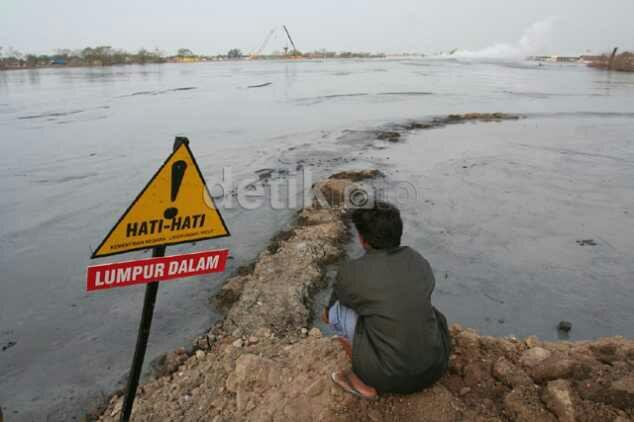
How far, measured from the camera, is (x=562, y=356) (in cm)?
341

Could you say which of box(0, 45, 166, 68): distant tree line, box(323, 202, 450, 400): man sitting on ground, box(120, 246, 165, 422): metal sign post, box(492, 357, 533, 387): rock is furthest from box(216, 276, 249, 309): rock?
box(0, 45, 166, 68): distant tree line

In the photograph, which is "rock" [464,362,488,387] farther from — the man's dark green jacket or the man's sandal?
the man's sandal

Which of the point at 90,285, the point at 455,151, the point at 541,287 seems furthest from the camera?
the point at 455,151

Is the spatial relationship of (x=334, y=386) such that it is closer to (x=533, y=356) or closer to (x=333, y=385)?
(x=333, y=385)

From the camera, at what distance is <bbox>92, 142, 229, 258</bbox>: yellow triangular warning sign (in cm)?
256

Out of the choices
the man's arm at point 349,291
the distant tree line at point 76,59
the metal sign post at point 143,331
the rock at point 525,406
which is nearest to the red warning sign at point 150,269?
the metal sign post at point 143,331

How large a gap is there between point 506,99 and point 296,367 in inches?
1246

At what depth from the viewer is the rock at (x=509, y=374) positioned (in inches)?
126

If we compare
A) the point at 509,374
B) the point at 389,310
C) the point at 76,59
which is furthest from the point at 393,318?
the point at 76,59

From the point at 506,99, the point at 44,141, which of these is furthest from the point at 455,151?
the point at 506,99

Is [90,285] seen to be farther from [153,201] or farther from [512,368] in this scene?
[512,368]

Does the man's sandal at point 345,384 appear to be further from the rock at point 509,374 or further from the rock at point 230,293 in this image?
the rock at point 230,293

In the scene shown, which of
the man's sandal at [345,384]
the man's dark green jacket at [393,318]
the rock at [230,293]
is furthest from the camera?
the rock at [230,293]

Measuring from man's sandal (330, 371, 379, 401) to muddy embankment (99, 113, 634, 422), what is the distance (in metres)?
0.04
